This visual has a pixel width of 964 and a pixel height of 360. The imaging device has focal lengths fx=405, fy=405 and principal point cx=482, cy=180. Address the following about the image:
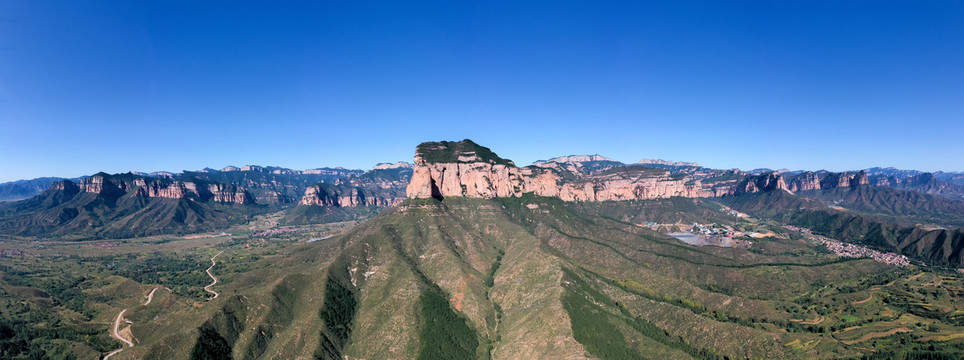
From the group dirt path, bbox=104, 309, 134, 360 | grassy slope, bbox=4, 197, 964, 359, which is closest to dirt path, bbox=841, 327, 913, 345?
grassy slope, bbox=4, 197, 964, 359

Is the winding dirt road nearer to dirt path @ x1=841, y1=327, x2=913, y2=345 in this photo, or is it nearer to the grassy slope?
the grassy slope

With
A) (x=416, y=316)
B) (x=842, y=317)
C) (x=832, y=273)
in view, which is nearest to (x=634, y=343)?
(x=416, y=316)

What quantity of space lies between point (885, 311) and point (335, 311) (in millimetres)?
200162

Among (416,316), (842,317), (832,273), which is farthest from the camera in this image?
(832,273)

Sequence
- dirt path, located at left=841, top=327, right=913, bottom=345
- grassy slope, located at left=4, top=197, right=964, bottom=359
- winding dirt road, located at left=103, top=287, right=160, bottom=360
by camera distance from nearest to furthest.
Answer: grassy slope, located at left=4, top=197, right=964, bottom=359
winding dirt road, located at left=103, top=287, right=160, bottom=360
dirt path, located at left=841, top=327, right=913, bottom=345

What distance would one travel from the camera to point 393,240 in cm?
19850

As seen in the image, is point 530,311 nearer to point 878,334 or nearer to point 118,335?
point 878,334

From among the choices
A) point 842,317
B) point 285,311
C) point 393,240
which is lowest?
point 842,317

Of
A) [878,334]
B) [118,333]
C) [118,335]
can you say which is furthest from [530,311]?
[118,333]

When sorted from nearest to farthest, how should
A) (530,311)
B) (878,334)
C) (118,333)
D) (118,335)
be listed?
(878,334) < (118,335) < (118,333) < (530,311)

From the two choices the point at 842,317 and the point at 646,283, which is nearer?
the point at 842,317

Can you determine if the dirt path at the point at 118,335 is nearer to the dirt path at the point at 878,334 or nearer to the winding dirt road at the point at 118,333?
the winding dirt road at the point at 118,333

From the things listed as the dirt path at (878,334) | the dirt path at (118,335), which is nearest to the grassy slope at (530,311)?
the dirt path at (878,334)

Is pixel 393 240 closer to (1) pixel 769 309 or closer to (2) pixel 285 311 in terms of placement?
(2) pixel 285 311
